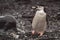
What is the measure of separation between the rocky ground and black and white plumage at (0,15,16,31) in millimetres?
197

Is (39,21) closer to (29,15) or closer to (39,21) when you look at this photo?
(39,21)

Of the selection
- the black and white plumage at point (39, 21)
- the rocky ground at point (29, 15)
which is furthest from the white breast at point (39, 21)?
the rocky ground at point (29, 15)

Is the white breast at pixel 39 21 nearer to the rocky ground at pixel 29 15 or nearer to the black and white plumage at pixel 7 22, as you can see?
the rocky ground at pixel 29 15

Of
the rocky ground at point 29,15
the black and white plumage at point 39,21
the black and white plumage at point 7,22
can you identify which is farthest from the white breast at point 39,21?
the black and white plumage at point 7,22

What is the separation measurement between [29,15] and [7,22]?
3.15 ft

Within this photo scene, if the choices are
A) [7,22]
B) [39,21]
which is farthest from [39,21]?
[7,22]

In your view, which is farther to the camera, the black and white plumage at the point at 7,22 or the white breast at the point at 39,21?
the black and white plumage at the point at 7,22

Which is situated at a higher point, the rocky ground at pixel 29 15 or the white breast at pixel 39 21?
the white breast at pixel 39 21

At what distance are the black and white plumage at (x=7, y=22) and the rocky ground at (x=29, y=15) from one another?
20cm

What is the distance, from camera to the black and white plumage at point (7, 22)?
4172 millimetres

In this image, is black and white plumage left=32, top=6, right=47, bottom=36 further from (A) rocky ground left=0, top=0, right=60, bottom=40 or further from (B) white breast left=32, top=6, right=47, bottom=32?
(A) rocky ground left=0, top=0, right=60, bottom=40

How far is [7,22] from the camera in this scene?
13.8ft

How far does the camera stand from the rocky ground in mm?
4179

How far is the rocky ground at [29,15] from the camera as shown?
13.7ft
